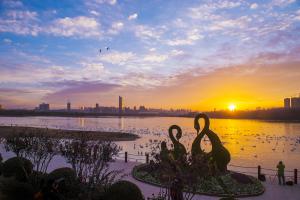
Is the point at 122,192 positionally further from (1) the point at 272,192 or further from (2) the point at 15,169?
(1) the point at 272,192

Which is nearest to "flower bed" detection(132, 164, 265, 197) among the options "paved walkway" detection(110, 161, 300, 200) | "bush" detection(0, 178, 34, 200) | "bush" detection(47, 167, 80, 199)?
"paved walkway" detection(110, 161, 300, 200)

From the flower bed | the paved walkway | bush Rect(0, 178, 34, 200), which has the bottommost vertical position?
the paved walkway

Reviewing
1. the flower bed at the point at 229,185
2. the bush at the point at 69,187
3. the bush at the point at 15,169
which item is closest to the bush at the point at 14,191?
the bush at the point at 69,187

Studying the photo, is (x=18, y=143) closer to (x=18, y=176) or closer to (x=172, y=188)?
(x=18, y=176)

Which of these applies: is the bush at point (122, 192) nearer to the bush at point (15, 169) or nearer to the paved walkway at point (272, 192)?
the paved walkway at point (272, 192)

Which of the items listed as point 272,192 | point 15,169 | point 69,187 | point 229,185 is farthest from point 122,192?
point 272,192

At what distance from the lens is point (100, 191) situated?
1231 cm

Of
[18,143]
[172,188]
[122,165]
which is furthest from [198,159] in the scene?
[122,165]

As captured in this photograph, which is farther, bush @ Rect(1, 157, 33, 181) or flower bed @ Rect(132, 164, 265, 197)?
flower bed @ Rect(132, 164, 265, 197)

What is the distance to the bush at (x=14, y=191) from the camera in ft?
40.2

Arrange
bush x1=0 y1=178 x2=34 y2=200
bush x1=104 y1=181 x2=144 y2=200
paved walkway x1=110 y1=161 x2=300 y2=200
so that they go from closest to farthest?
bush x1=104 y1=181 x2=144 y2=200 → bush x1=0 y1=178 x2=34 y2=200 → paved walkway x1=110 y1=161 x2=300 y2=200

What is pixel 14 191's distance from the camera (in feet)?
40.8

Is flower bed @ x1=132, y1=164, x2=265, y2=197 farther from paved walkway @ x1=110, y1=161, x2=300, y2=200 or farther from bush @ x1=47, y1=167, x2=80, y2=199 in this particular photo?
Answer: bush @ x1=47, y1=167, x2=80, y2=199

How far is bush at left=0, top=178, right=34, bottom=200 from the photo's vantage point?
40.2 feet
